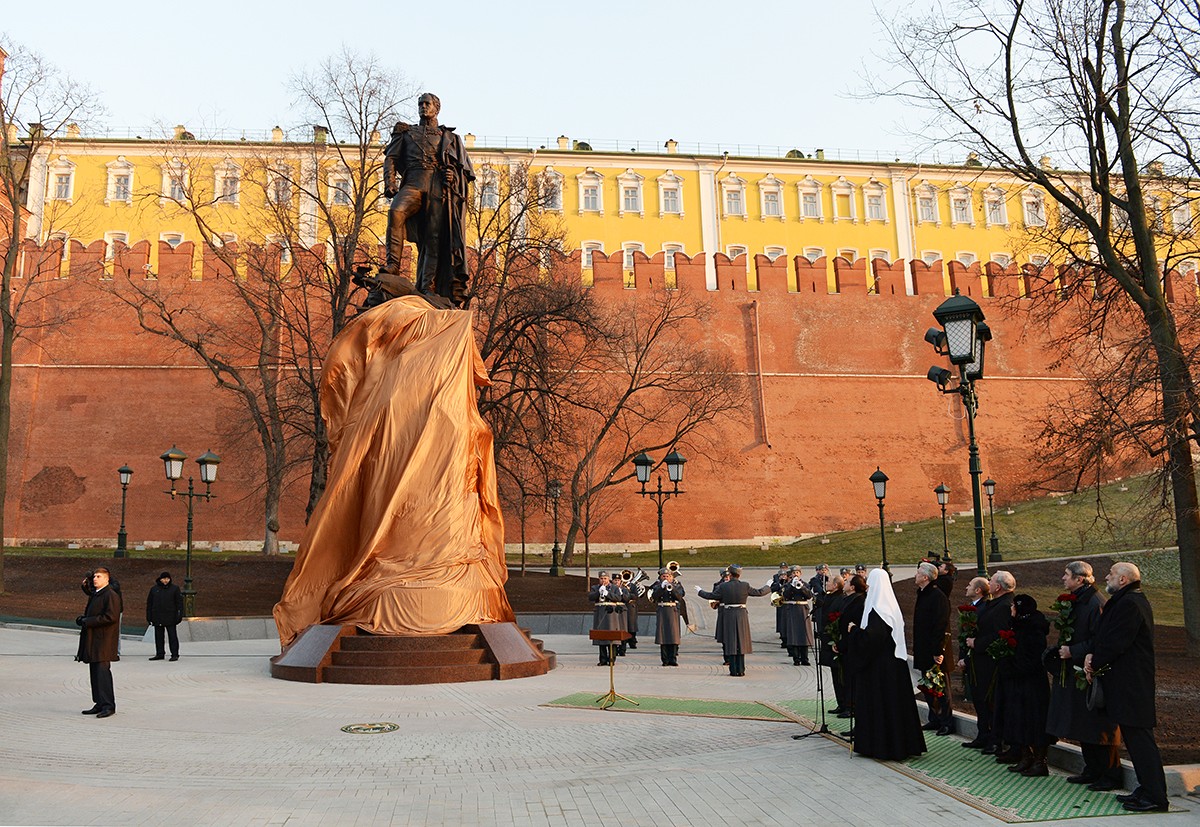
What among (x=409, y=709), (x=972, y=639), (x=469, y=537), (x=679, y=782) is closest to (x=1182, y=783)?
(x=972, y=639)

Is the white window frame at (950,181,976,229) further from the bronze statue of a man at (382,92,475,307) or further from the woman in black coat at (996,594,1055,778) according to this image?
the woman in black coat at (996,594,1055,778)

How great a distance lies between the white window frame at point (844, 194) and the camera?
5450 cm

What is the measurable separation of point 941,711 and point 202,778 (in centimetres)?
591

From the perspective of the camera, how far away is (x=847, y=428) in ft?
145

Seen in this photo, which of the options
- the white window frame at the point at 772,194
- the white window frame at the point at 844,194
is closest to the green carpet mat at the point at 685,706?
the white window frame at the point at 772,194

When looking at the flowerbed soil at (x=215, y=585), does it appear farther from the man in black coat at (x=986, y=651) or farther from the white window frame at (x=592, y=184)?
the white window frame at (x=592, y=184)

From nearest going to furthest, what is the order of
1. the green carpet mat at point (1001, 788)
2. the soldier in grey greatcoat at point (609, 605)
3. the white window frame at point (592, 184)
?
the green carpet mat at point (1001, 788), the soldier in grey greatcoat at point (609, 605), the white window frame at point (592, 184)

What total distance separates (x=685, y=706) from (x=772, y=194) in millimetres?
47484

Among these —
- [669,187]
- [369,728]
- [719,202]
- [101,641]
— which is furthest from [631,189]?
[369,728]

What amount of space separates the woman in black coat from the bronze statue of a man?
357 inches

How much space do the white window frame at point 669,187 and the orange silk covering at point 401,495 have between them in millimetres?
42010

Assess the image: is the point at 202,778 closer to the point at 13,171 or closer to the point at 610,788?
the point at 610,788

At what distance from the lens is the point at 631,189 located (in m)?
53.4

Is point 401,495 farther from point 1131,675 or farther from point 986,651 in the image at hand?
point 1131,675
